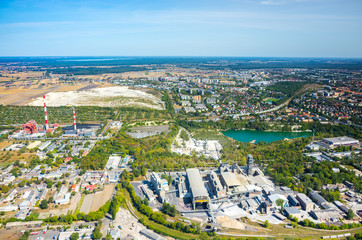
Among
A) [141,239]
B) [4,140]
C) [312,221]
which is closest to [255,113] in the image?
[312,221]

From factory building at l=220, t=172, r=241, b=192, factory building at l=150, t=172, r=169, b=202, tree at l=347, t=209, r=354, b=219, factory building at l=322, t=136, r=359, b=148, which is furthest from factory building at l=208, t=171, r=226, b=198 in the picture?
factory building at l=322, t=136, r=359, b=148

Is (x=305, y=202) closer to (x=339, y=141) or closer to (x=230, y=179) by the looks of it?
(x=230, y=179)

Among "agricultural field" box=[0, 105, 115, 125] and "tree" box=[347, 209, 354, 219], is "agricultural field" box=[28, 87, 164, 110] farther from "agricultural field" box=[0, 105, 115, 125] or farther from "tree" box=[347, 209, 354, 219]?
"tree" box=[347, 209, 354, 219]

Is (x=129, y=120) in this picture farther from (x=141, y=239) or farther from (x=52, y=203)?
(x=141, y=239)

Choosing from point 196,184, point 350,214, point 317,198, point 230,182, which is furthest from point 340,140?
point 196,184

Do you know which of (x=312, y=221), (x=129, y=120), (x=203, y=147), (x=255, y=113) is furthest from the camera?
(x=255, y=113)

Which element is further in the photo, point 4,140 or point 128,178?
point 4,140

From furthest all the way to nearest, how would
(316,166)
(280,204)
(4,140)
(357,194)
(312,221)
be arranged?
(4,140)
(316,166)
(357,194)
(280,204)
(312,221)

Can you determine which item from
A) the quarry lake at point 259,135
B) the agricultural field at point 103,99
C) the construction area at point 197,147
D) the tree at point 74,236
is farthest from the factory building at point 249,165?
the agricultural field at point 103,99
